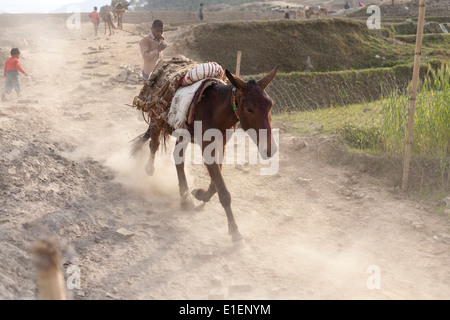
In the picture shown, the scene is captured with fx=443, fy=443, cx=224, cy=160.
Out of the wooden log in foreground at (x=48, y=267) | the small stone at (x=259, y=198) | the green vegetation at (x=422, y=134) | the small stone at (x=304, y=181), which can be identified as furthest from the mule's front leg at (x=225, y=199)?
the green vegetation at (x=422, y=134)

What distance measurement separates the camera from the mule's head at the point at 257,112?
3.90 m

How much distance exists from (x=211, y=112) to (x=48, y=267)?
292 centimetres

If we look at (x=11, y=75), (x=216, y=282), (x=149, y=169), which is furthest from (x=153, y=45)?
(x=216, y=282)

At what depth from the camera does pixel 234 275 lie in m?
Result: 3.91

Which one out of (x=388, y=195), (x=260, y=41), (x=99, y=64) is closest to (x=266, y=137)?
(x=388, y=195)

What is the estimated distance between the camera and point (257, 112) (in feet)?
12.8

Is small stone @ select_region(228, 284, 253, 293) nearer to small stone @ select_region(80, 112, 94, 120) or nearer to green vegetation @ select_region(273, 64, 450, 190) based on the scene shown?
green vegetation @ select_region(273, 64, 450, 190)

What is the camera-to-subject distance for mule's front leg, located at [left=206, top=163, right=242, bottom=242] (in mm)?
4422

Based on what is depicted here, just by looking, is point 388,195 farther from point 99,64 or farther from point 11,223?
point 99,64

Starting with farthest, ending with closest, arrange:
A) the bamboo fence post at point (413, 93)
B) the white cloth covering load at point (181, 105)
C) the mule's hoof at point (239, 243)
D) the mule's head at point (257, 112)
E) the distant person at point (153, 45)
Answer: the distant person at point (153, 45), the bamboo fence post at point (413, 93), the white cloth covering load at point (181, 105), the mule's hoof at point (239, 243), the mule's head at point (257, 112)

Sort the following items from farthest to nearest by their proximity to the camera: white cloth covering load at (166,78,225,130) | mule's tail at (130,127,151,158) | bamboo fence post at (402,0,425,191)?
mule's tail at (130,127,151,158), bamboo fence post at (402,0,425,191), white cloth covering load at (166,78,225,130)

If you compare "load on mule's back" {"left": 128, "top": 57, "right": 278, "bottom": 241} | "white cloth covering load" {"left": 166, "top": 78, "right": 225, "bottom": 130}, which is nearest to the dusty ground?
"load on mule's back" {"left": 128, "top": 57, "right": 278, "bottom": 241}

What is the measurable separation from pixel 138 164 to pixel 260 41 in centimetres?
1009

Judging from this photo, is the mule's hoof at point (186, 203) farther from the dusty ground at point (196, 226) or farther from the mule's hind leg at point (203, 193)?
the mule's hind leg at point (203, 193)
